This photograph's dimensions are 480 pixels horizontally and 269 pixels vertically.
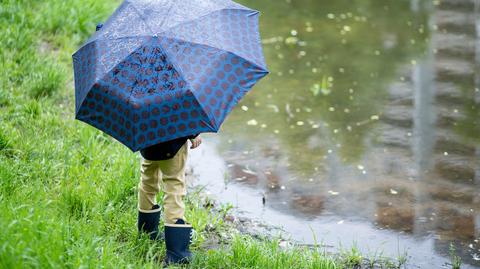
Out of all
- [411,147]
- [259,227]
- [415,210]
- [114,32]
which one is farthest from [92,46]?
[411,147]

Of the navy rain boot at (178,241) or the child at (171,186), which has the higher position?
the child at (171,186)

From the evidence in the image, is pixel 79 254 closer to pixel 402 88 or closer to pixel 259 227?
pixel 259 227

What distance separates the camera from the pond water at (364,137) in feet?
16.5

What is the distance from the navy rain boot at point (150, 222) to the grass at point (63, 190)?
0.24 feet

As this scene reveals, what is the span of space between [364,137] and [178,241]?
2600mm

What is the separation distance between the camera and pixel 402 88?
720 cm

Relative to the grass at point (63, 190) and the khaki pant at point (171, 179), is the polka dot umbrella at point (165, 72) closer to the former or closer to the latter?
the khaki pant at point (171, 179)

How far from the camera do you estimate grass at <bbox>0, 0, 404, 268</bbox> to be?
3705mm

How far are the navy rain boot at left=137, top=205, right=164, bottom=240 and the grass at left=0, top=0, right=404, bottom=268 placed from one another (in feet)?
0.24

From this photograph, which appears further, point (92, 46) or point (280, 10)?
point (280, 10)

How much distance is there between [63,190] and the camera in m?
4.70

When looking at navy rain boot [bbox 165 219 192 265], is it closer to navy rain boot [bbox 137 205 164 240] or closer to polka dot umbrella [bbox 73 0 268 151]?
navy rain boot [bbox 137 205 164 240]

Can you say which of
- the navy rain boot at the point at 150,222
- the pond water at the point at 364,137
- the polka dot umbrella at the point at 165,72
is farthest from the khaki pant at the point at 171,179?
the pond water at the point at 364,137

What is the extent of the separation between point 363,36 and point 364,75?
3.66 feet
